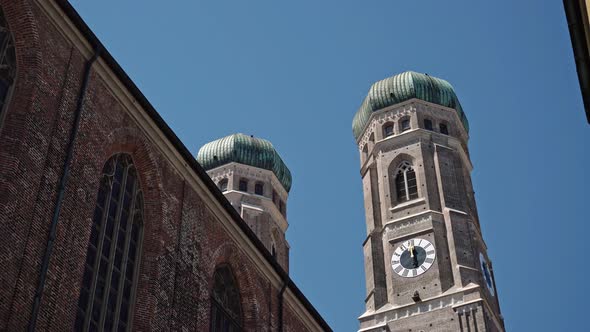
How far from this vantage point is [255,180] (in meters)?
56.3

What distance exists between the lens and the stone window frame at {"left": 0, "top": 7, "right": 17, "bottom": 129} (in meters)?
15.1

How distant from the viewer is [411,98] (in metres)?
54.8

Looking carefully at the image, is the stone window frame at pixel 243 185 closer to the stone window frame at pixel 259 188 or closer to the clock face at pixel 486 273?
the stone window frame at pixel 259 188

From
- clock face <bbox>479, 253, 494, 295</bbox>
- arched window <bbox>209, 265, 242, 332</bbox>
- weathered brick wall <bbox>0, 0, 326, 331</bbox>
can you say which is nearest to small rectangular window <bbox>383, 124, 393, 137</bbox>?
clock face <bbox>479, 253, 494, 295</bbox>

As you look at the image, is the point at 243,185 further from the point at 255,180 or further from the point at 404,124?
the point at 404,124

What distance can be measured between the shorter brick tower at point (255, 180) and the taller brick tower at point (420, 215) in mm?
5913

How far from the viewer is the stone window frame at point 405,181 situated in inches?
2009

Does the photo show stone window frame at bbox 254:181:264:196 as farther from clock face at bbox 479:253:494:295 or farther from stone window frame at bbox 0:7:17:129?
stone window frame at bbox 0:7:17:129

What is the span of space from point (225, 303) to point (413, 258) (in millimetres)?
28188

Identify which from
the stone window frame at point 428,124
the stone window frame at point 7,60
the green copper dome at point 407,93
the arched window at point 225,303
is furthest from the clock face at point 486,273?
the stone window frame at point 7,60

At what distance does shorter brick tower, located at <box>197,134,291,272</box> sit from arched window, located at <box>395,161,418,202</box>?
27.0ft

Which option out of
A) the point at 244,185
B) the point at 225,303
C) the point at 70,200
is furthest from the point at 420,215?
the point at 70,200

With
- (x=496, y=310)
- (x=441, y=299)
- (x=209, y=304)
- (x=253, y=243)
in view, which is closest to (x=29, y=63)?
(x=209, y=304)

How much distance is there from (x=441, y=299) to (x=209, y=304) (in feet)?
90.9
